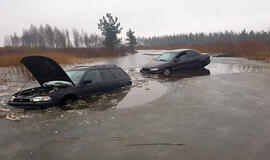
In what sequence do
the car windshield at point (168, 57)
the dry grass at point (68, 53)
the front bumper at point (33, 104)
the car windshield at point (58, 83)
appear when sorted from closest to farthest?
1. the front bumper at point (33, 104)
2. the car windshield at point (58, 83)
3. the car windshield at point (168, 57)
4. the dry grass at point (68, 53)

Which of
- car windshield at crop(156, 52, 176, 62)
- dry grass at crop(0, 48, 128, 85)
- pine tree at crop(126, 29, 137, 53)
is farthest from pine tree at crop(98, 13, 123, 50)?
car windshield at crop(156, 52, 176, 62)

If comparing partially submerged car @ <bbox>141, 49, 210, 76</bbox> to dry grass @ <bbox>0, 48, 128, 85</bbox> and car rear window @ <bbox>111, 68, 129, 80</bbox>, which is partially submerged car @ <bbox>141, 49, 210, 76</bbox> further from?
dry grass @ <bbox>0, 48, 128, 85</bbox>

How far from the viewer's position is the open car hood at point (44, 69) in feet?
20.7

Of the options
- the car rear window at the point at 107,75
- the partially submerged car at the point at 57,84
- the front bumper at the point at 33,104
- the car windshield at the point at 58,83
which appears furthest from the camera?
the car rear window at the point at 107,75

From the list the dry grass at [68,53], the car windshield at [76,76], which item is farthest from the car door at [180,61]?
the dry grass at [68,53]

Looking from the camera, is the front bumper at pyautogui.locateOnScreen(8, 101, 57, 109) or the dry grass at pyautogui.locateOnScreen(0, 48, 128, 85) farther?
the dry grass at pyautogui.locateOnScreen(0, 48, 128, 85)

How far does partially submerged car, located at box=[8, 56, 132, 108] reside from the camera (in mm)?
6122

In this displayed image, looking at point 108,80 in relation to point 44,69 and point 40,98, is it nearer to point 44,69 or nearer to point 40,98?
point 44,69

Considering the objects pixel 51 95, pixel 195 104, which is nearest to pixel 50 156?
pixel 51 95

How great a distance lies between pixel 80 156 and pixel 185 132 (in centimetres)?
236

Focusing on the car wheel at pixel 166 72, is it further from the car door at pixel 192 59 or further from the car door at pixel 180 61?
the car door at pixel 192 59

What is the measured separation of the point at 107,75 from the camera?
27.0 ft

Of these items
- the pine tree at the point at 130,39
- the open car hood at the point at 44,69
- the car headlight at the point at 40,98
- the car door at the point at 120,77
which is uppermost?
the pine tree at the point at 130,39

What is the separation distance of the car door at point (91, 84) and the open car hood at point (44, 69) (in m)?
0.58
